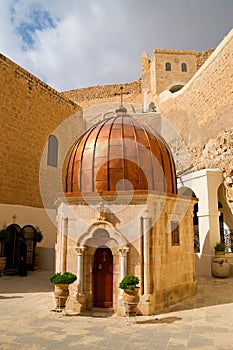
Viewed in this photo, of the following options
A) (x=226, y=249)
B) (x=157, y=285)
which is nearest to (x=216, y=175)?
(x=226, y=249)

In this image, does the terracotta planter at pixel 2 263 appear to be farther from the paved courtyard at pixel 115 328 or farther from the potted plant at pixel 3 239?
the paved courtyard at pixel 115 328

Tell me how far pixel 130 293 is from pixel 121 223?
159 cm

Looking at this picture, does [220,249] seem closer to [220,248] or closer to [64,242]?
[220,248]

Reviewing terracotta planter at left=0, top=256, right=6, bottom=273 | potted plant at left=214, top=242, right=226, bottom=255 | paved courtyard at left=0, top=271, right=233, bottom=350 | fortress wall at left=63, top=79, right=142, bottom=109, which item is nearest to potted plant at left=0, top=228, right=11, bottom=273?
terracotta planter at left=0, top=256, right=6, bottom=273

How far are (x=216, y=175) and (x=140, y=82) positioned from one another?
82.9 feet

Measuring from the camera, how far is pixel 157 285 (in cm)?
675

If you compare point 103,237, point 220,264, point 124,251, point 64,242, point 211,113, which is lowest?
point 220,264

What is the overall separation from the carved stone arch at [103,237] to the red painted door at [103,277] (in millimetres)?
337

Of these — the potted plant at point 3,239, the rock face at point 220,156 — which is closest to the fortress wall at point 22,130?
the potted plant at point 3,239

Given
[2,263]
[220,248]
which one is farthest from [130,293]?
[2,263]

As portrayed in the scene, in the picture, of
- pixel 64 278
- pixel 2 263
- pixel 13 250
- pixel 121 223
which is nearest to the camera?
pixel 64 278

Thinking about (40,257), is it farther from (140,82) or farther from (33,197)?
(140,82)

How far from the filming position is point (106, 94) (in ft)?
120

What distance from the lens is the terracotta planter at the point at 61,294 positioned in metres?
6.46
